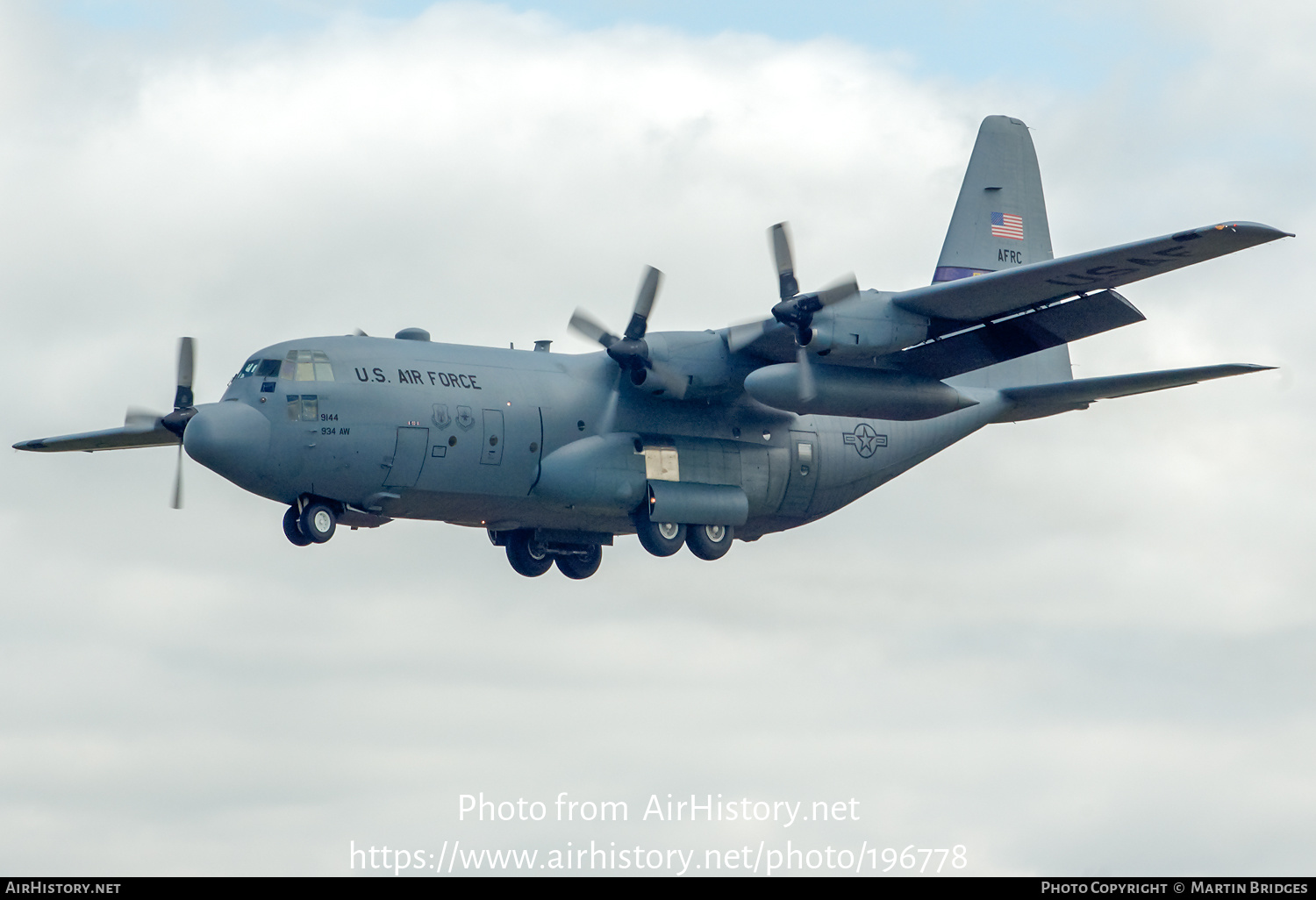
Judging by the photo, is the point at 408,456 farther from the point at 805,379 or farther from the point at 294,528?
the point at 805,379

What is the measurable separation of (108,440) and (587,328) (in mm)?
7395

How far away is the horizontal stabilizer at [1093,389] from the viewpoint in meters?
25.6

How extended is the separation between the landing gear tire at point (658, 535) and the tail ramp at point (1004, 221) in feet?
21.5

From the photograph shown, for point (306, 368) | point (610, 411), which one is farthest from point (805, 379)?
point (306, 368)

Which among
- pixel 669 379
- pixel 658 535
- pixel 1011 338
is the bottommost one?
pixel 658 535

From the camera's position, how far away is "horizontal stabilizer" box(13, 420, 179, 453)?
26703 millimetres

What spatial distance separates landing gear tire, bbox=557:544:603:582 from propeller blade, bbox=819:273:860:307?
A: 223 inches

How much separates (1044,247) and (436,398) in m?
11.5

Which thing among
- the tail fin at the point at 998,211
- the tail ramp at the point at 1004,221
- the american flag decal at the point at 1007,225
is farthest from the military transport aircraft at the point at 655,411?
the american flag decal at the point at 1007,225

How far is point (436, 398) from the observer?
24359 mm

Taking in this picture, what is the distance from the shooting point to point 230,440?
74.9 ft

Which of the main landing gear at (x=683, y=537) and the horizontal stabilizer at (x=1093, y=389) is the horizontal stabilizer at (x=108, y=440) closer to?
the main landing gear at (x=683, y=537)
